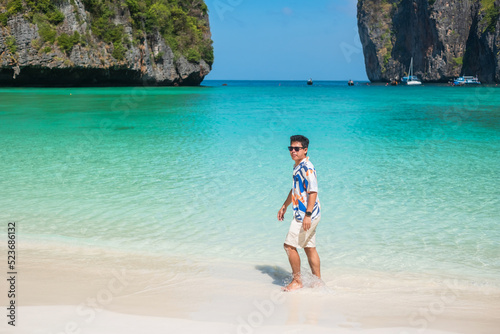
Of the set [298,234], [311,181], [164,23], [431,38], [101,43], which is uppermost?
[431,38]

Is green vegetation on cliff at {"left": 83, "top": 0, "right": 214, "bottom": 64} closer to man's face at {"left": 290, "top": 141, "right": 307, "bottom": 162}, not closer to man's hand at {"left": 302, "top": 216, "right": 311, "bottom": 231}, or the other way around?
man's face at {"left": 290, "top": 141, "right": 307, "bottom": 162}

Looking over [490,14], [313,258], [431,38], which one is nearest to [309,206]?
[313,258]

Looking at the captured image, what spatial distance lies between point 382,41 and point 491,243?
141 m

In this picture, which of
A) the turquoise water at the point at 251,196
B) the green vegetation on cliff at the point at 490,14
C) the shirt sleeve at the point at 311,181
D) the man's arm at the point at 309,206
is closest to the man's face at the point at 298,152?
the shirt sleeve at the point at 311,181

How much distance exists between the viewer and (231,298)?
4.01 metres

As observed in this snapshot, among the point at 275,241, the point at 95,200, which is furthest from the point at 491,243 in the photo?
the point at 95,200

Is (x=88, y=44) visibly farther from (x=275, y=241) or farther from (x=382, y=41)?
(x=382, y=41)

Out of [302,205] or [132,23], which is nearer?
[302,205]

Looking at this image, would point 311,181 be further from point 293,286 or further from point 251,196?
point 251,196

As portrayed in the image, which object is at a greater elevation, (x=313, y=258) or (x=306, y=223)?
(x=306, y=223)

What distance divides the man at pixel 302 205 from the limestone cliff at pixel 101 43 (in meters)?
50.2

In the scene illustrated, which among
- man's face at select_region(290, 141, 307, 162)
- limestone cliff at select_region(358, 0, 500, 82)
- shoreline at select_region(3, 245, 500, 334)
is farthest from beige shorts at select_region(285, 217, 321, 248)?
limestone cliff at select_region(358, 0, 500, 82)

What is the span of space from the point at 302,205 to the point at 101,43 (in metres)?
58.4

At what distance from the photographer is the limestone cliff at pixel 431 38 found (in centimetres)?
8750
